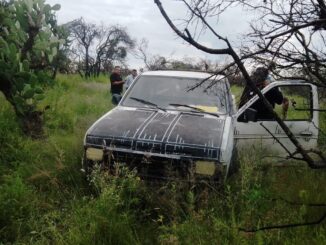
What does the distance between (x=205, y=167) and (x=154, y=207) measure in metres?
0.64

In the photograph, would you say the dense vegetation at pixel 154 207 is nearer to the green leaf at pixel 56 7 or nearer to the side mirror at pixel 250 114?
the side mirror at pixel 250 114

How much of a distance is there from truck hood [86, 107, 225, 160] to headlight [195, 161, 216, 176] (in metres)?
0.06

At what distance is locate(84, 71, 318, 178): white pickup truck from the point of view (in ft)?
14.4

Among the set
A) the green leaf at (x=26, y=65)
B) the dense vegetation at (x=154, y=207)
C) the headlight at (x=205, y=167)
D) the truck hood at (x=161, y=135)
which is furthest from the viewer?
the green leaf at (x=26, y=65)

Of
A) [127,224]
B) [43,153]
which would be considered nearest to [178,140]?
[127,224]

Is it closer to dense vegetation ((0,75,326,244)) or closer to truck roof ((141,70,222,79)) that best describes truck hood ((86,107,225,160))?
dense vegetation ((0,75,326,244))

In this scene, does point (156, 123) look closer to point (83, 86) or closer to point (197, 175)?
point (197, 175)

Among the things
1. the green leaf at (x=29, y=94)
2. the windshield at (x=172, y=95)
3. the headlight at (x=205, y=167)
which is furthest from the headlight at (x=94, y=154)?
the green leaf at (x=29, y=94)

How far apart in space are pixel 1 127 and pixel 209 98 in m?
3.22

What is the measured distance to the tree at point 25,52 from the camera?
18.7ft

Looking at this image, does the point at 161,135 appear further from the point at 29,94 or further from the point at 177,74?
the point at 29,94

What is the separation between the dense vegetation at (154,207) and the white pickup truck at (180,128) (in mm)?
254

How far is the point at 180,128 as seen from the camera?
15.7 feet

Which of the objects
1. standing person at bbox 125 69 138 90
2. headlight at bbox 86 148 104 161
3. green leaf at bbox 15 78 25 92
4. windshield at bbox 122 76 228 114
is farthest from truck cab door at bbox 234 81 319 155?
standing person at bbox 125 69 138 90
